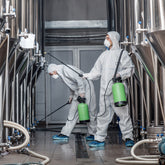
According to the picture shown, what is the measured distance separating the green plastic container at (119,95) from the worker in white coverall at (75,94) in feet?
3.21

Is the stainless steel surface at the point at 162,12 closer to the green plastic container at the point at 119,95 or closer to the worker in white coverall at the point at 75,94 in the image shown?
the green plastic container at the point at 119,95

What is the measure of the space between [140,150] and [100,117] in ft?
2.11

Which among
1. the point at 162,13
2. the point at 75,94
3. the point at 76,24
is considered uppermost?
the point at 76,24

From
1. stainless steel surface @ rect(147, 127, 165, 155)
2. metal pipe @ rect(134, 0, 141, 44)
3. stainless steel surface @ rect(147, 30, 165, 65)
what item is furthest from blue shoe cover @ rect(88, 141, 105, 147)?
stainless steel surface @ rect(147, 30, 165, 65)

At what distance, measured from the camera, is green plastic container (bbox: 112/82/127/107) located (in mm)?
3640

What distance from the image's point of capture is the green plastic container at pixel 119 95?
11.9ft

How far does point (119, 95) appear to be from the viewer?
12.0ft

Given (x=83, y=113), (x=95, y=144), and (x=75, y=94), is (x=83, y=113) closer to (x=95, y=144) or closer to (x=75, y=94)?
→ (x=75, y=94)

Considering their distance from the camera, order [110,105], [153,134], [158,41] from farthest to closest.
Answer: [110,105]
[153,134]
[158,41]

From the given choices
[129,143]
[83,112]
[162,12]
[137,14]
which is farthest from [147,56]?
[83,112]

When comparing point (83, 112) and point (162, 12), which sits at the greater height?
point (162, 12)

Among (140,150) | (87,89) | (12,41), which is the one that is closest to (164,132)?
(140,150)

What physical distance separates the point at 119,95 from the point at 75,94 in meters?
1.24

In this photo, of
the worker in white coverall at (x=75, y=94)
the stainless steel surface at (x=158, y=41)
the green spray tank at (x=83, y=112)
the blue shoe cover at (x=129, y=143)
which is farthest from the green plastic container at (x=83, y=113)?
the stainless steel surface at (x=158, y=41)
